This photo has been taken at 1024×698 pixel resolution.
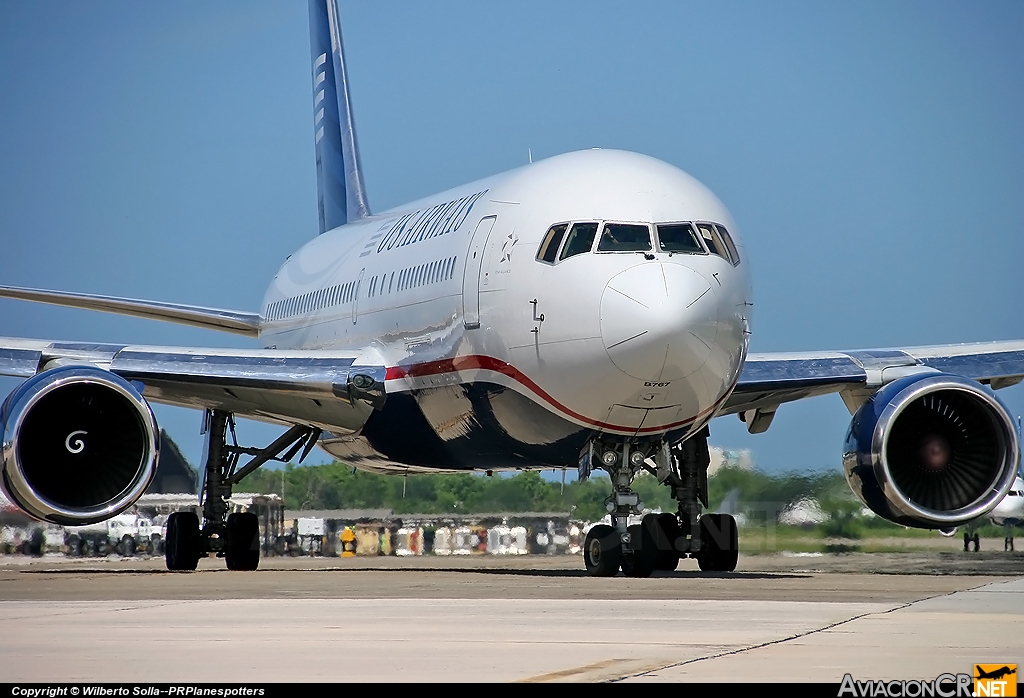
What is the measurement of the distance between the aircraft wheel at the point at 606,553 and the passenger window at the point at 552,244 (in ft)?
9.18

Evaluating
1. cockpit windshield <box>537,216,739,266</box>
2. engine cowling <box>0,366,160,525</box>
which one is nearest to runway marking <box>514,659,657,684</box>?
cockpit windshield <box>537,216,739,266</box>

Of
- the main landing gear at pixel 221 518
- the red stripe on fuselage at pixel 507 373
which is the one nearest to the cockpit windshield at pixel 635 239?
the red stripe on fuselage at pixel 507 373

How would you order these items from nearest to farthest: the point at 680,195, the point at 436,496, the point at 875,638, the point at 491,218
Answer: the point at 875,638
the point at 680,195
the point at 491,218
the point at 436,496

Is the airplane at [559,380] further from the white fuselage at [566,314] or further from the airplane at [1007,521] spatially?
the airplane at [1007,521]

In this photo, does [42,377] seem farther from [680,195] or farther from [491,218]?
[680,195]

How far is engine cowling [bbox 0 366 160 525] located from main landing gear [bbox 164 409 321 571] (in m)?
4.45

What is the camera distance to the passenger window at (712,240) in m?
15.1

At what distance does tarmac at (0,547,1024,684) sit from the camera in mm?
7223

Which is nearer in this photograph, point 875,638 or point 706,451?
point 875,638

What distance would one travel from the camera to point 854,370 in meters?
17.8

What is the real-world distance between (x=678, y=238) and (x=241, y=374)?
18.1 feet

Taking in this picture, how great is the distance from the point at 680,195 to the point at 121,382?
5782mm

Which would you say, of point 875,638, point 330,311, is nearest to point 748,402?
point 330,311

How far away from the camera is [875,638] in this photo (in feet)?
28.8
